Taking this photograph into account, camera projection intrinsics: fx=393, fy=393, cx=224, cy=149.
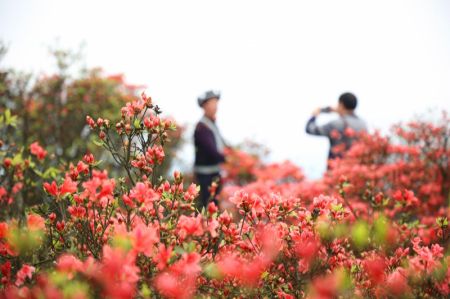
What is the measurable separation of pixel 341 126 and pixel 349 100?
0.43 m

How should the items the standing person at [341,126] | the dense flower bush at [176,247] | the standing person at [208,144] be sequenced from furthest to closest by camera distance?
the standing person at [341,126]
the standing person at [208,144]
the dense flower bush at [176,247]

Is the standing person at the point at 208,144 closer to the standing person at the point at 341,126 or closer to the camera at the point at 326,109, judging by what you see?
the standing person at the point at 341,126

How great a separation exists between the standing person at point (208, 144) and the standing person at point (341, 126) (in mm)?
1506

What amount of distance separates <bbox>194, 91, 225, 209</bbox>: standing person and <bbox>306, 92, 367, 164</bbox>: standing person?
1.51 metres

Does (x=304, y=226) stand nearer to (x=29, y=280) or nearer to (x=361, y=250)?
(x=361, y=250)

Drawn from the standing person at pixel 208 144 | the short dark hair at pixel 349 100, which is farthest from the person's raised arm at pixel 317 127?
the standing person at pixel 208 144

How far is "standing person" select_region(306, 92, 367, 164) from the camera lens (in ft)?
20.2

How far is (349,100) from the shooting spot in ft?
19.9

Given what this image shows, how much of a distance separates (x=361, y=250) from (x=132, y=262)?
6.58 ft

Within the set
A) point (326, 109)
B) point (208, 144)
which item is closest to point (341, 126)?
point (326, 109)

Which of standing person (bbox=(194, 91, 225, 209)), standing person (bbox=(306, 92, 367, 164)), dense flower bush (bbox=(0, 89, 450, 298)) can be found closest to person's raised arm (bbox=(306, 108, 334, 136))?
standing person (bbox=(306, 92, 367, 164))

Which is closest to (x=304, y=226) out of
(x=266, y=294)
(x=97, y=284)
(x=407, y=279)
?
(x=266, y=294)

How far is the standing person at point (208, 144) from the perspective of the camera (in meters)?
5.99

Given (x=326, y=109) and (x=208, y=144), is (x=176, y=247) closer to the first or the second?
(x=208, y=144)
